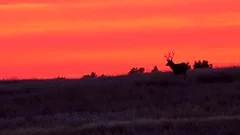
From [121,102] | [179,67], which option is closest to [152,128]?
[121,102]

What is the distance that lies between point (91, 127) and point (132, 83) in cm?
2372

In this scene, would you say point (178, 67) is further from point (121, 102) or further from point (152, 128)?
point (152, 128)

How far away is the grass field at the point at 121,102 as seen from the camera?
1097 inches

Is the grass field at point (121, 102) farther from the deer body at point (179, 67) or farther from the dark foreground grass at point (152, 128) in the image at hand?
the deer body at point (179, 67)

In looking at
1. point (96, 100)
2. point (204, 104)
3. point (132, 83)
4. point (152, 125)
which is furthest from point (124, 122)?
point (132, 83)

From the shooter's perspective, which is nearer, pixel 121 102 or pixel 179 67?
pixel 121 102

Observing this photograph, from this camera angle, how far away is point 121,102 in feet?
150

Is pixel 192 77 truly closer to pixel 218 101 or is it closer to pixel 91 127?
Result: pixel 218 101

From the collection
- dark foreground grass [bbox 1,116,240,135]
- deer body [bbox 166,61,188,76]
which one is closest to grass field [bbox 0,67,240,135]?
dark foreground grass [bbox 1,116,240,135]

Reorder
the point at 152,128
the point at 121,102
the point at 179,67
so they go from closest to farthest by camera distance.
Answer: the point at 152,128
the point at 121,102
the point at 179,67

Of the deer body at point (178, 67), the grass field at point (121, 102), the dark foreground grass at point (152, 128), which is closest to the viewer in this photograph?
the dark foreground grass at point (152, 128)

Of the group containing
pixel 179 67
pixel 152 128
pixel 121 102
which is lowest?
pixel 152 128

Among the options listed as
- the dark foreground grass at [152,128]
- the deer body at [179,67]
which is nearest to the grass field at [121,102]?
the dark foreground grass at [152,128]

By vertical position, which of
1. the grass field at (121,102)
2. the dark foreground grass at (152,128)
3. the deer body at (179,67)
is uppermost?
the deer body at (179,67)
